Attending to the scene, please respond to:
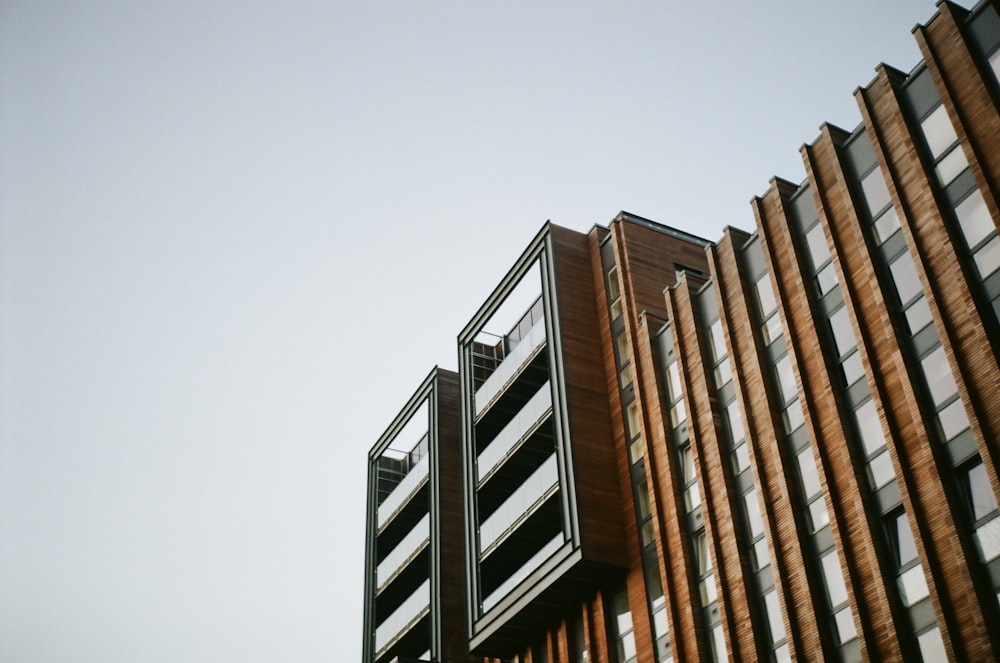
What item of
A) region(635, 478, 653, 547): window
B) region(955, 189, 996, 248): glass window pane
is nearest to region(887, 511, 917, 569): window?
region(955, 189, 996, 248): glass window pane

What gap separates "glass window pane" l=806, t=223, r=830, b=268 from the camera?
100 feet

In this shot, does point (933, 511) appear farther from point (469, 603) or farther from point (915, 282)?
point (469, 603)

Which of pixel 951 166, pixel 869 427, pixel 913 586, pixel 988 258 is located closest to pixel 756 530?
pixel 869 427

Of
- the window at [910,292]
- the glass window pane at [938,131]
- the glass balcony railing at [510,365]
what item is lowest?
the window at [910,292]

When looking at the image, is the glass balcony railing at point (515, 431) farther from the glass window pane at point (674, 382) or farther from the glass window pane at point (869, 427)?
the glass window pane at point (869, 427)

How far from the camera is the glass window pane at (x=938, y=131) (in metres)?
26.5

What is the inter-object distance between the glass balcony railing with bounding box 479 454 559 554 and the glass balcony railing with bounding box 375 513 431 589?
9.82 metres

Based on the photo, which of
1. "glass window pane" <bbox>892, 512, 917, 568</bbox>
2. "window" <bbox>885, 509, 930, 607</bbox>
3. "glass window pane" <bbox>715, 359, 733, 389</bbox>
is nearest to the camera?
"window" <bbox>885, 509, 930, 607</bbox>

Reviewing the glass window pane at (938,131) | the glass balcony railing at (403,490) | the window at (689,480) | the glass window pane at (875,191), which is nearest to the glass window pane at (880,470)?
the glass window pane at (875,191)

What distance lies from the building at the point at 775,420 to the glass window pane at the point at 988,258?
2.1 inches

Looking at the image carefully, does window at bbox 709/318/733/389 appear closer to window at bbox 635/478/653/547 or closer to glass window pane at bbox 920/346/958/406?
window at bbox 635/478/653/547

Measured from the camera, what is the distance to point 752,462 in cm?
3055

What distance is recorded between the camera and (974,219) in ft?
82.5

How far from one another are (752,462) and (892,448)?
18.8 ft
